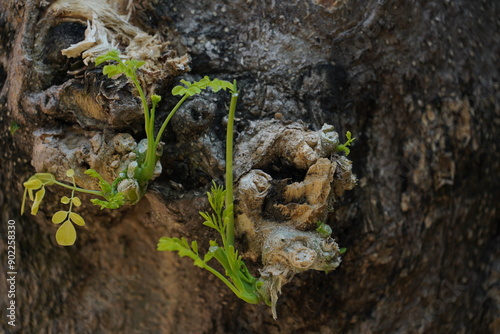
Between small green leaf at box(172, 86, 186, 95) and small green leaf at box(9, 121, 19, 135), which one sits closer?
small green leaf at box(172, 86, 186, 95)

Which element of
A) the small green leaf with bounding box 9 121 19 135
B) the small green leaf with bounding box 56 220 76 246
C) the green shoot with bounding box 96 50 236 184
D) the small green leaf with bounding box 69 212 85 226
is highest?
the green shoot with bounding box 96 50 236 184

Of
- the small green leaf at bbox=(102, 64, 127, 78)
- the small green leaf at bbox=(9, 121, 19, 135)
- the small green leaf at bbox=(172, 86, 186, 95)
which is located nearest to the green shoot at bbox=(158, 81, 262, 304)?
the small green leaf at bbox=(172, 86, 186, 95)

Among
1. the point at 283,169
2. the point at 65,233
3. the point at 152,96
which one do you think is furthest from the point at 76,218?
the point at 283,169

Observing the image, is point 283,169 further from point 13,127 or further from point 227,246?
point 13,127

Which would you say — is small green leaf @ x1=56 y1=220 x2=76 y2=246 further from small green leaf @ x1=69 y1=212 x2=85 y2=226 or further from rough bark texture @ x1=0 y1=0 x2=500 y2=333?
rough bark texture @ x1=0 y1=0 x2=500 y2=333

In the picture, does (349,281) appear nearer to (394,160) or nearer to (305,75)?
(394,160)

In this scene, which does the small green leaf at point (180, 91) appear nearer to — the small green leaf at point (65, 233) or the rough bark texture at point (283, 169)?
the rough bark texture at point (283, 169)

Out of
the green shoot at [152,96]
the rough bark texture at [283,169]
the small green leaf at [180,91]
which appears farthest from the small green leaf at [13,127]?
the small green leaf at [180,91]
